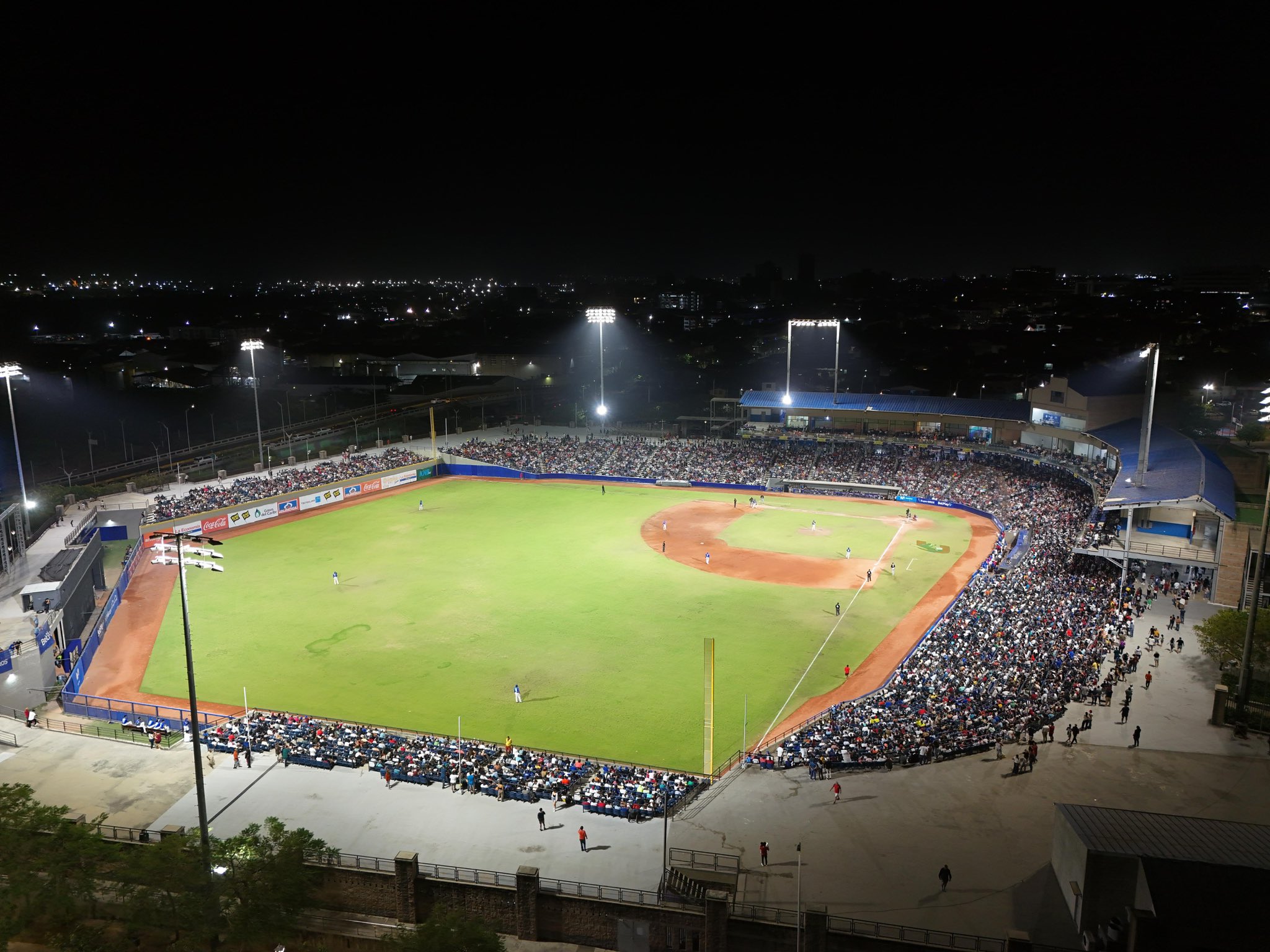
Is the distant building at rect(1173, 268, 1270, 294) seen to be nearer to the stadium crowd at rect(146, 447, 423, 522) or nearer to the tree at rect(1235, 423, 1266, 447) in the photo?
the tree at rect(1235, 423, 1266, 447)

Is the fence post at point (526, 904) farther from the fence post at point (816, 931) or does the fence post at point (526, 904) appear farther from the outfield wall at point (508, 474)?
the outfield wall at point (508, 474)

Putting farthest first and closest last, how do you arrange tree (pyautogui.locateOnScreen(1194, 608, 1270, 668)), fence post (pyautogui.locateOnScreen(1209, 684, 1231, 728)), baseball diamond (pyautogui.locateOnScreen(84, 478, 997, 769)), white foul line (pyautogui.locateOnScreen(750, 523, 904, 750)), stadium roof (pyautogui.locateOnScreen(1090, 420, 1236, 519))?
1. stadium roof (pyautogui.locateOnScreen(1090, 420, 1236, 519))
2. baseball diamond (pyautogui.locateOnScreen(84, 478, 997, 769))
3. white foul line (pyautogui.locateOnScreen(750, 523, 904, 750))
4. tree (pyautogui.locateOnScreen(1194, 608, 1270, 668))
5. fence post (pyautogui.locateOnScreen(1209, 684, 1231, 728))

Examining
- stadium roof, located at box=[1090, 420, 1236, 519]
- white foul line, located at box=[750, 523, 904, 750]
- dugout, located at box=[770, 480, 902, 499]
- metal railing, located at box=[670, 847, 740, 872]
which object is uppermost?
stadium roof, located at box=[1090, 420, 1236, 519]

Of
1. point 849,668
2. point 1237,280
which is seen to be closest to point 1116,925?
point 849,668

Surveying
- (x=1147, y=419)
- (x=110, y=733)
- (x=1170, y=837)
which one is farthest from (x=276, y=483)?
(x=1170, y=837)

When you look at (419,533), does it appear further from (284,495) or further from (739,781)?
(739,781)

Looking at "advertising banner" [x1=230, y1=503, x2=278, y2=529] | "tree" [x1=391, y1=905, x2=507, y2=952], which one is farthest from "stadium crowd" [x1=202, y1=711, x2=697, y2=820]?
"advertising banner" [x1=230, y1=503, x2=278, y2=529]
